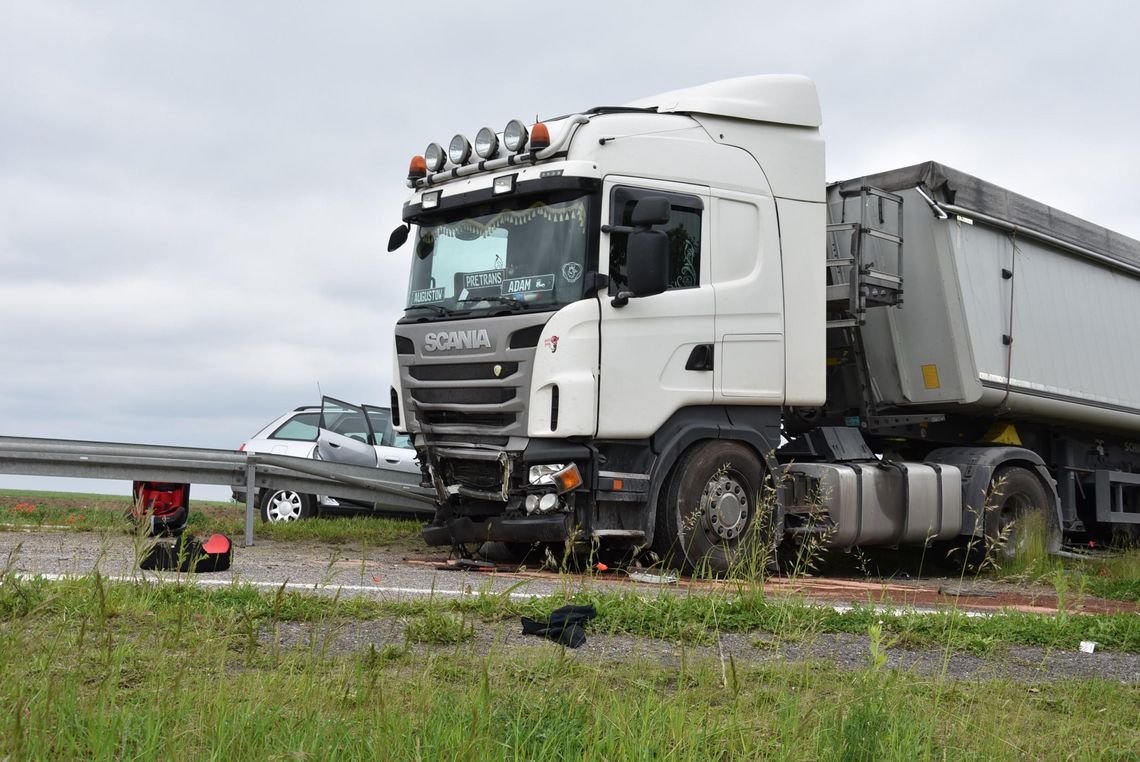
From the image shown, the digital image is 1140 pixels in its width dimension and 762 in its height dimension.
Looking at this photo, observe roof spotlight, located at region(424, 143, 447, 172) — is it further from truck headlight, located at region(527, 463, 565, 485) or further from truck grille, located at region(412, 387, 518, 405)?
truck headlight, located at region(527, 463, 565, 485)

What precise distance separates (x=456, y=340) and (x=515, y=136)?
1778mm

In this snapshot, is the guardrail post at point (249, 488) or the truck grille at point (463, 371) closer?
the truck grille at point (463, 371)

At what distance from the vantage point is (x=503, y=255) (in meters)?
9.41

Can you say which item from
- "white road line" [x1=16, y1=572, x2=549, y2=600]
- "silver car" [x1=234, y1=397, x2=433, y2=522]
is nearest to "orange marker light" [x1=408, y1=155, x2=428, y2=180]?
"white road line" [x1=16, y1=572, x2=549, y2=600]

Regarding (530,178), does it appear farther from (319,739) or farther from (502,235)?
(319,739)

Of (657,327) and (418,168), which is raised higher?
(418,168)

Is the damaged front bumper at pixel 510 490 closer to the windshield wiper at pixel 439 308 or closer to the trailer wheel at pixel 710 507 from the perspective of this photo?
the trailer wheel at pixel 710 507

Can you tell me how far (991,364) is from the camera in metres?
11.6

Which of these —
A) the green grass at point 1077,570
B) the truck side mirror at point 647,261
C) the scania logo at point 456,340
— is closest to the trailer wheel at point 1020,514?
the green grass at point 1077,570

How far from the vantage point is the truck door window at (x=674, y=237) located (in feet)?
29.4

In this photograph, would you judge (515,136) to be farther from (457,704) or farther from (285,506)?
(285,506)

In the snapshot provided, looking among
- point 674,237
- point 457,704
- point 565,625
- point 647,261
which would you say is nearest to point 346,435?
point 674,237

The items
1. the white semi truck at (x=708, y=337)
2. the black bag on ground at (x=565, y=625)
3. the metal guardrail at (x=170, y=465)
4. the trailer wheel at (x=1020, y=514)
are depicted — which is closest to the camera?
the black bag on ground at (x=565, y=625)

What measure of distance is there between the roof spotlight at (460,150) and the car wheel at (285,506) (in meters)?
7.10
